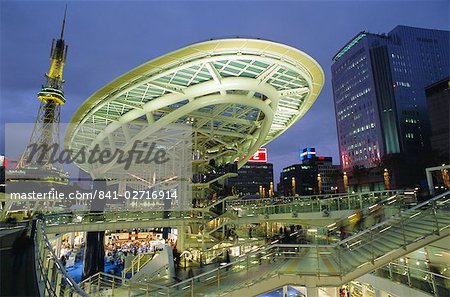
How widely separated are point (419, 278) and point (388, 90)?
83972mm

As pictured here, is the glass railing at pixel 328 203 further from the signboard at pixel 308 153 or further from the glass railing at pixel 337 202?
the signboard at pixel 308 153

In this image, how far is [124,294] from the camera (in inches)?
395

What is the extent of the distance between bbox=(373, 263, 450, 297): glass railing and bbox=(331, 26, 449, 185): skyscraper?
232 feet

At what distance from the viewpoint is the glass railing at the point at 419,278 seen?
955 cm

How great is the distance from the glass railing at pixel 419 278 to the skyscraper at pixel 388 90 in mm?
70573

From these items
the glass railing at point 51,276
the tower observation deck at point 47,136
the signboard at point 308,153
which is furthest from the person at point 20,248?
the signboard at point 308,153

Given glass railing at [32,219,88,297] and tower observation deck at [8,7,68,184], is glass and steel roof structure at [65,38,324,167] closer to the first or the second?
glass railing at [32,219,88,297]

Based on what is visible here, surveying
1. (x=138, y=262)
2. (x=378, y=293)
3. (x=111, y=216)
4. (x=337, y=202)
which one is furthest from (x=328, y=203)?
(x=111, y=216)

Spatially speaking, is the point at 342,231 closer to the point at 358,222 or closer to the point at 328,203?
the point at 358,222

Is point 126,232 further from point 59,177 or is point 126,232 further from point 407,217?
point 407,217

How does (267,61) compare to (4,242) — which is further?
(267,61)

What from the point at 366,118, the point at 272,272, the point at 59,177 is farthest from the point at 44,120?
the point at 366,118

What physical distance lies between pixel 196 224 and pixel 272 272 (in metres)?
18.5

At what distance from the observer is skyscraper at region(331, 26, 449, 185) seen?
3120 inches
